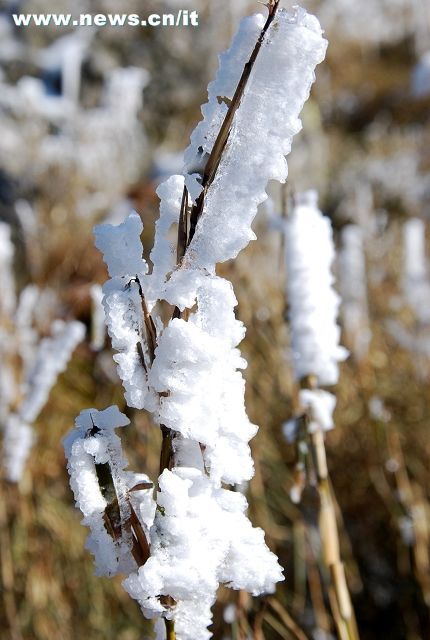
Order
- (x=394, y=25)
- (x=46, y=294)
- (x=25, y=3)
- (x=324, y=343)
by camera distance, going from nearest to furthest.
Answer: (x=324, y=343) < (x=46, y=294) < (x=25, y=3) < (x=394, y=25)

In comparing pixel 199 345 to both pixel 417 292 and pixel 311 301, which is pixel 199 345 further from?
pixel 417 292

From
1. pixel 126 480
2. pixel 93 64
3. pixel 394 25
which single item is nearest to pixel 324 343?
pixel 126 480

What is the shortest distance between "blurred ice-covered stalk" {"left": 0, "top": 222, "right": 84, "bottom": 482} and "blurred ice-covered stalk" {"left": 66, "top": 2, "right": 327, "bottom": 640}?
37cm

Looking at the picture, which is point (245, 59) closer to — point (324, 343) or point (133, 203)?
point (324, 343)

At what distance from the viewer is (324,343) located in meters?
0.44

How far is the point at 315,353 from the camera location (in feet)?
1.44

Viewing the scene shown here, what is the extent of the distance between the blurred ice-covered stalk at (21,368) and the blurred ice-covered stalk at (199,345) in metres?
0.37

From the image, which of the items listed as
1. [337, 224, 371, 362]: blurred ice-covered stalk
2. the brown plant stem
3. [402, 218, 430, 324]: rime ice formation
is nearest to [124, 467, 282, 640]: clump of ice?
the brown plant stem

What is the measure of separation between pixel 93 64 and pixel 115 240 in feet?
12.1

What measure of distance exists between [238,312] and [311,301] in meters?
0.32

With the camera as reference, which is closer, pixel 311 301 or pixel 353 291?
pixel 311 301

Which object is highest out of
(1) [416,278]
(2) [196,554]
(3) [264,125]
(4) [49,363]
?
(1) [416,278]

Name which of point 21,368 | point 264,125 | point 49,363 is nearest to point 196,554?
point 264,125

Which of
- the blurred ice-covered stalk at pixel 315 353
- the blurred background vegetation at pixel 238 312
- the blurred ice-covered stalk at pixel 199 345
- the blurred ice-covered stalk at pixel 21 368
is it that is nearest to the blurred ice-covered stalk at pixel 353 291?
the blurred background vegetation at pixel 238 312
